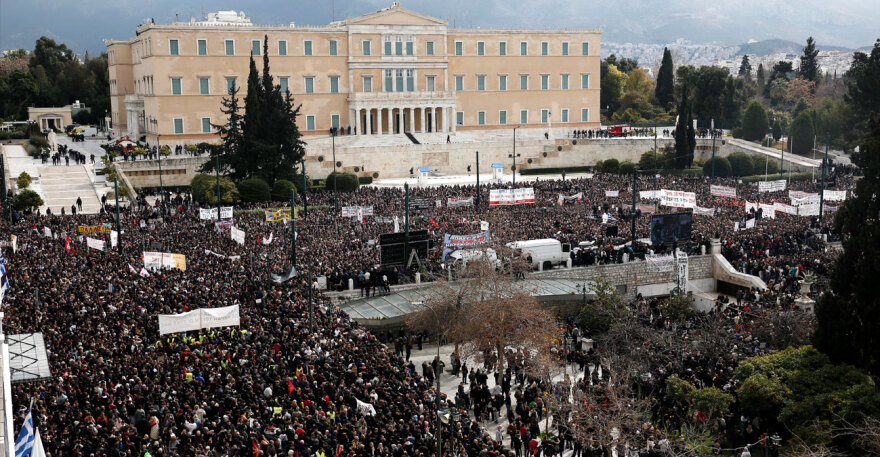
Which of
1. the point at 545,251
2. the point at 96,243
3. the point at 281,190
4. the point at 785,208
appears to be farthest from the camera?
the point at 281,190

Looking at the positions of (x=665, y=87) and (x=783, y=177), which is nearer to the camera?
(x=783, y=177)

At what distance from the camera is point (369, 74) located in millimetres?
72312

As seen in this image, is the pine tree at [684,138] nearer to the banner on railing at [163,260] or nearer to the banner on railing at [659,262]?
the banner on railing at [659,262]

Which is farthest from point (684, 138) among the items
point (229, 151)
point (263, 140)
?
point (229, 151)

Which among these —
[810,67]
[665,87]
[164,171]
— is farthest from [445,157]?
[810,67]

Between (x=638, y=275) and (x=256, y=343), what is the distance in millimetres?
20381

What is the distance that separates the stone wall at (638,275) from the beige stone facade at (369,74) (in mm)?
35330

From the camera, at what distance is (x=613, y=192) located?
47438mm

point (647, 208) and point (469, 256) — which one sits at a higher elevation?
point (647, 208)

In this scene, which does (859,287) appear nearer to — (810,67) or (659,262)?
(659,262)

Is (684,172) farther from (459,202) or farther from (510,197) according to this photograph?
(459,202)

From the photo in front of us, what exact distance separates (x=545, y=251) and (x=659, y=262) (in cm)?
446

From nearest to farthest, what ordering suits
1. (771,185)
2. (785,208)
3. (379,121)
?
(785,208)
(771,185)
(379,121)

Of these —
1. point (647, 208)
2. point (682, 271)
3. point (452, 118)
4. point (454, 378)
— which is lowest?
point (454, 378)
